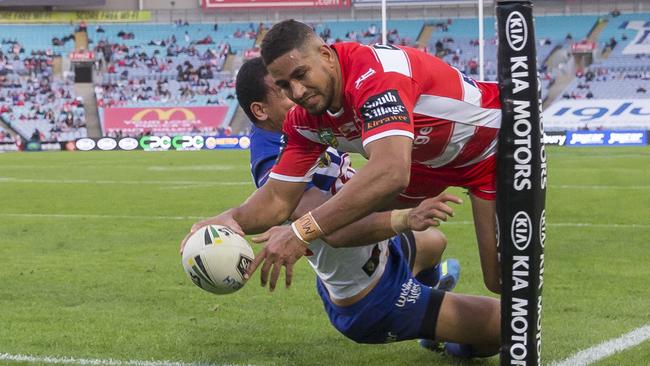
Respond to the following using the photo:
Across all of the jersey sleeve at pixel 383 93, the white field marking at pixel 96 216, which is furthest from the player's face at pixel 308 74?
the white field marking at pixel 96 216

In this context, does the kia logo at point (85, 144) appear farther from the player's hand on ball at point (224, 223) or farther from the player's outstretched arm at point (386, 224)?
the player's outstretched arm at point (386, 224)

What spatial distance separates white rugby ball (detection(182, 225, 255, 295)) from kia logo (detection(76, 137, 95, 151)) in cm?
4324

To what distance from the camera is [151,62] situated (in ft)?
208

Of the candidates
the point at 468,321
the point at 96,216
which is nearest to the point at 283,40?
the point at 468,321

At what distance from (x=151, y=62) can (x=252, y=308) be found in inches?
2244

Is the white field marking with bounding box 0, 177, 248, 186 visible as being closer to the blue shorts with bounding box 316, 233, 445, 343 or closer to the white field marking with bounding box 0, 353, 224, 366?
the white field marking with bounding box 0, 353, 224, 366

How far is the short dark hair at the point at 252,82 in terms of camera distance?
18.6 feet

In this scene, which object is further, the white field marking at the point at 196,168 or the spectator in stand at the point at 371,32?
the spectator in stand at the point at 371,32

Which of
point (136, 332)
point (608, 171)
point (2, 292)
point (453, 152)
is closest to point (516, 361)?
point (453, 152)

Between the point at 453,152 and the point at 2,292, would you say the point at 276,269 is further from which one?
the point at 2,292

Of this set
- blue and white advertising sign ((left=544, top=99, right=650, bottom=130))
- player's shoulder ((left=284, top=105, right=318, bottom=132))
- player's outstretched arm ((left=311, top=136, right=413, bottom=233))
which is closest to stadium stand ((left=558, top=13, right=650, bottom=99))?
blue and white advertising sign ((left=544, top=99, right=650, bottom=130))

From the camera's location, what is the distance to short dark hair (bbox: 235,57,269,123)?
568 cm

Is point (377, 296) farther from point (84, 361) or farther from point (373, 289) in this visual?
point (84, 361)

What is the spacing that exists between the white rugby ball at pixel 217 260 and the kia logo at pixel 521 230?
1224mm
